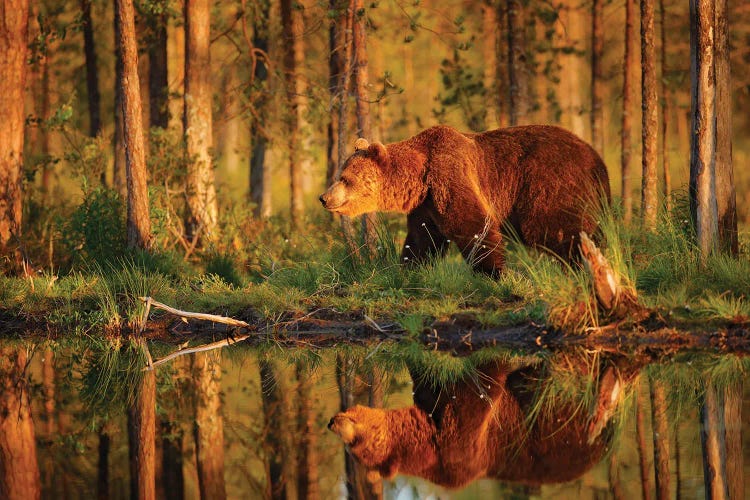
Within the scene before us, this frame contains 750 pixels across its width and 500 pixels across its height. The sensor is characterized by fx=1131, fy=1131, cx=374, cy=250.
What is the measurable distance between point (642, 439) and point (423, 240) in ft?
20.2

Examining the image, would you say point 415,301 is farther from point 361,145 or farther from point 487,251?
point 361,145

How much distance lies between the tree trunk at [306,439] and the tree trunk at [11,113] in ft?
25.2

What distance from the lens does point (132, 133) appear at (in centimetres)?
1452

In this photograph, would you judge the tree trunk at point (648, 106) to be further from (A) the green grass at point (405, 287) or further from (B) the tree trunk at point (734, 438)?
(B) the tree trunk at point (734, 438)

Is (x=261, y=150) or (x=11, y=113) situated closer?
(x=11, y=113)

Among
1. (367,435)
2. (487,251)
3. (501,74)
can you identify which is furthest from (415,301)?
(501,74)

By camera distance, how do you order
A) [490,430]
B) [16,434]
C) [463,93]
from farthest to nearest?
[463,93] → [16,434] → [490,430]

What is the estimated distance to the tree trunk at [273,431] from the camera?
6.71 metres

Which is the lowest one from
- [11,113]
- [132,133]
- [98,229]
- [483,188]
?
[98,229]

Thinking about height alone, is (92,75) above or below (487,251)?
above

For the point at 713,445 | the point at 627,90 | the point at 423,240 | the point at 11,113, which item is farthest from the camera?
the point at 627,90

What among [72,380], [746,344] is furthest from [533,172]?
[72,380]

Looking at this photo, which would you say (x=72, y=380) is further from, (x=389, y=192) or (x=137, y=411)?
(x=389, y=192)

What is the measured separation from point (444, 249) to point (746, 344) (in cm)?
410
